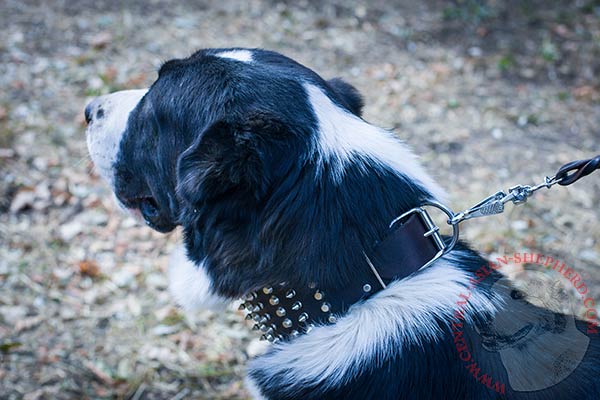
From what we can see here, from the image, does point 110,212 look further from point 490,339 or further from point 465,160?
point 490,339

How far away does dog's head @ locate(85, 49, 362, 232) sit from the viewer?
1771 millimetres

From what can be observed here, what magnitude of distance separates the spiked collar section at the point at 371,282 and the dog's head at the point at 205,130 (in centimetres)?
33

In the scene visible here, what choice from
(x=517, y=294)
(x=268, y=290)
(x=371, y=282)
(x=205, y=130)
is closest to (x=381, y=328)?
(x=371, y=282)

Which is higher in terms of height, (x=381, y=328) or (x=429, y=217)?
(x=429, y=217)

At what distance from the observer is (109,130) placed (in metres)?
2.35

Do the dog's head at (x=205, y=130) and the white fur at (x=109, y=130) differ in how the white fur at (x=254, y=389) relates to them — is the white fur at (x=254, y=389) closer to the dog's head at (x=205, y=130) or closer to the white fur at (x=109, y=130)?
the dog's head at (x=205, y=130)

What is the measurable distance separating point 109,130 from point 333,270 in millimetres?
1165

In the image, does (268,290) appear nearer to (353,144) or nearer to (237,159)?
(237,159)

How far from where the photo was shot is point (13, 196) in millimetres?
4094

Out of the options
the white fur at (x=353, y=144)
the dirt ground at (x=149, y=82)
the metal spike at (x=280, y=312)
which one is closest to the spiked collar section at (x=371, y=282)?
the metal spike at (x=280, y=312)

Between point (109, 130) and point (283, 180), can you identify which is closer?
point (283, 180)

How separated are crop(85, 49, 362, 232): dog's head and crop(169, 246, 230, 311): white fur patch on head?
0.17 m

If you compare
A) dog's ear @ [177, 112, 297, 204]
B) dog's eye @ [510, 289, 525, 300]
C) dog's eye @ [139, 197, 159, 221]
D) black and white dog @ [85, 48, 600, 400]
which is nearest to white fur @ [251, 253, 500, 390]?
black and white dog @ [85, 48, 600, 400]

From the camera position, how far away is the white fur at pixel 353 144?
1814 mm
